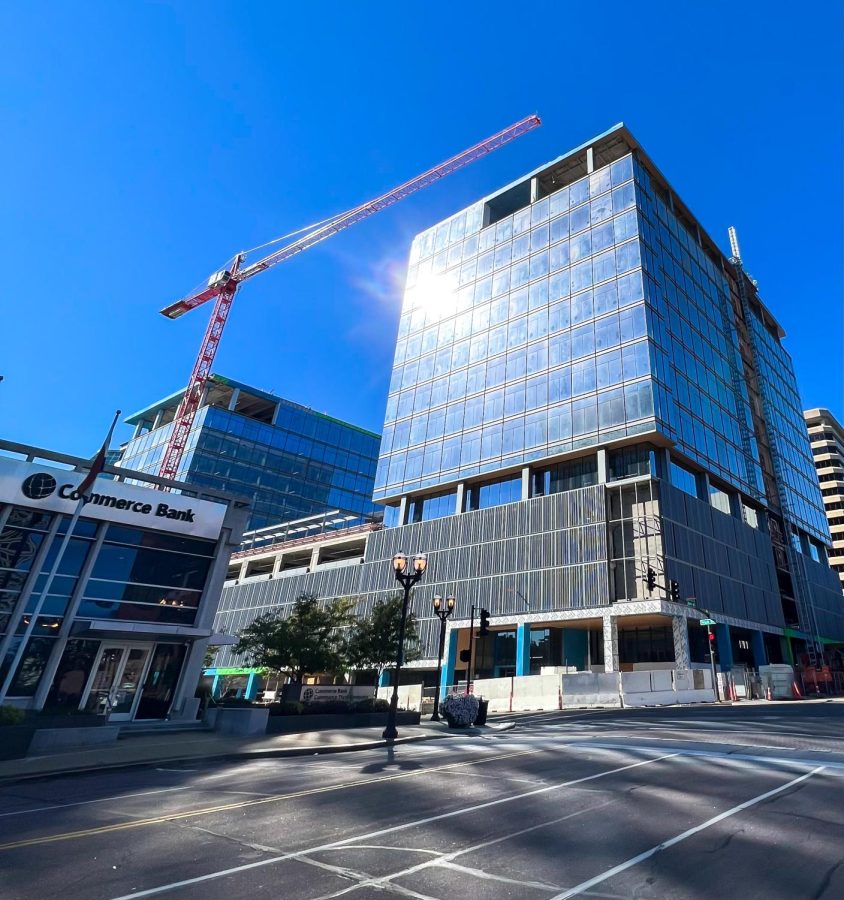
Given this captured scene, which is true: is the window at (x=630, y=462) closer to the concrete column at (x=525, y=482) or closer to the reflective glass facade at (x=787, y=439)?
the concrete column at (x=525, y=482)

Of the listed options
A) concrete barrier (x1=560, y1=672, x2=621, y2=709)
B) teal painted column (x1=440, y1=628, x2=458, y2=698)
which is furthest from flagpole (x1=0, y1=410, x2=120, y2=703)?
teal painted column (x1=440, y1=628, x2=458, y2=698)

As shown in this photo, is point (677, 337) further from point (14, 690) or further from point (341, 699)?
point (14, 690)

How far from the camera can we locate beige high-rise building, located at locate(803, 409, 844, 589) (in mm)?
119438

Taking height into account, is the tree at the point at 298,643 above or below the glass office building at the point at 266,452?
below

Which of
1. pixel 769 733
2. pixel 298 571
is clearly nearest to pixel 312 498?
pixel 298 571

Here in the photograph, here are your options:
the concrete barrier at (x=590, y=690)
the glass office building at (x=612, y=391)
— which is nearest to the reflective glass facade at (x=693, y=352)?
the glass office building at (x=612, y=391)

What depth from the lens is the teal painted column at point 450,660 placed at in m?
53.0

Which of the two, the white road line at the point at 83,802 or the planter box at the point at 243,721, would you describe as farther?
the planter box at the point at 243,721

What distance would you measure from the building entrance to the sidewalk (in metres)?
3.32

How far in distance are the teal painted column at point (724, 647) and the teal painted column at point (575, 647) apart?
36.4 ft

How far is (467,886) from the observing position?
5297 mm

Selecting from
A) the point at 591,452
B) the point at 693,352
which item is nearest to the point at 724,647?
the point at 591,452

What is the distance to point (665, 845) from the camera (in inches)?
250

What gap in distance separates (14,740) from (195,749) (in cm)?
442
